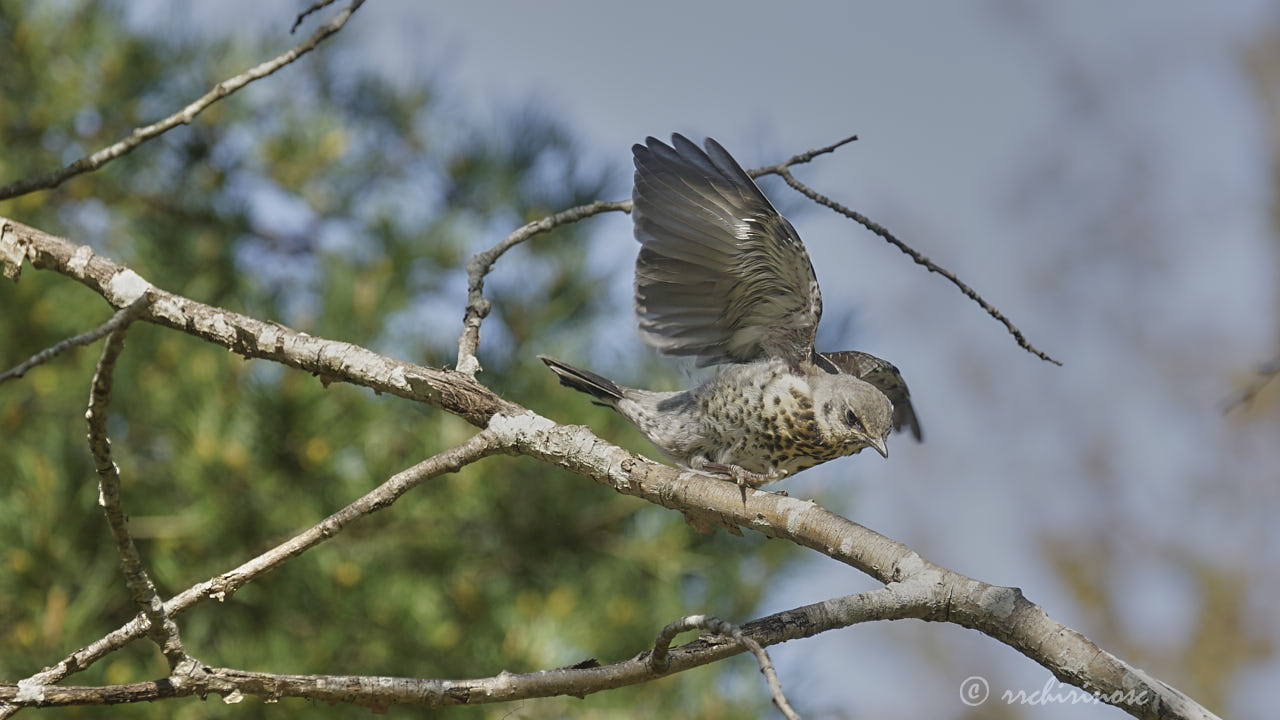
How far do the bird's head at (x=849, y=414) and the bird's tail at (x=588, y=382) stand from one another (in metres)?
0.46

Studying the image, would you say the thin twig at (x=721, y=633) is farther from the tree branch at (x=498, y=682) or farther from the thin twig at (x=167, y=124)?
the thin twig at (x=167, y=124)

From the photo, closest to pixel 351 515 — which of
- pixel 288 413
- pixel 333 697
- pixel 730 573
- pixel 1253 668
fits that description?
pixel 333 697

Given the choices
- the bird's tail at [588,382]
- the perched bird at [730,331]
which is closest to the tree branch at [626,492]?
the perched bird at [730,331]

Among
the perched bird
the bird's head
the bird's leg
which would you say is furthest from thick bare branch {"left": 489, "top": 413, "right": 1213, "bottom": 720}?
the bird's head

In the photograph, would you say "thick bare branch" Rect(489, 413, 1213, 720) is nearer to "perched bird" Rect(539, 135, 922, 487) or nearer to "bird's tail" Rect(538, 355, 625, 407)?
"perched bird" Rect(539, 135, 922, 487)

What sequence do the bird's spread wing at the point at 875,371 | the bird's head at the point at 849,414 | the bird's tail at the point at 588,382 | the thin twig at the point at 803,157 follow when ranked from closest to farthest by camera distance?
1. the thin twig at the point at 803,157
2. the bird's head at the point at 849,414
3. the bird's tail at the point at 588,382
4. the bird's spread wing at the point at 875,371

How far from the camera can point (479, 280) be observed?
1835 millimetres

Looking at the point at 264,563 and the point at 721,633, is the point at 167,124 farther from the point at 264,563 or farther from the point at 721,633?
the point at 721,633

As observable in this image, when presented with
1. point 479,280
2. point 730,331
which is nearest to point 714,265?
point 730,331

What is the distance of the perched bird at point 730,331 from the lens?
2.04 meters

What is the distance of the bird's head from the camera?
2.16 m

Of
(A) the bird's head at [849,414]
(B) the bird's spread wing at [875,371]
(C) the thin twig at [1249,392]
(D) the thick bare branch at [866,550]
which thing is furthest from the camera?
(B) the bird's spread wing at [875,371]

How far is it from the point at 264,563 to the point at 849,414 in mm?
1261

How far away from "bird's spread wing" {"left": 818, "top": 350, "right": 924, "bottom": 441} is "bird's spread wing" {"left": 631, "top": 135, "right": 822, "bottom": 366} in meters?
0.26
